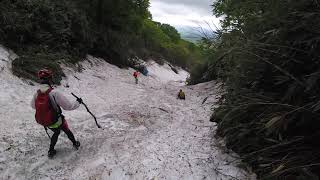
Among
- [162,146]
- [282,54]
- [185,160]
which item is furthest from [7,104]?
[282,54]

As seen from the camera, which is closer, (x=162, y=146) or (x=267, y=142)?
(x=267, y=142)

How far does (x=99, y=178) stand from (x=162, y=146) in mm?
1782

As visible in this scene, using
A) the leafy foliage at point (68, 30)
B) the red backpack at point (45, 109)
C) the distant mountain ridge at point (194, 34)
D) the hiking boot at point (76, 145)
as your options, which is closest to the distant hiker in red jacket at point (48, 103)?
the red backpack at point (45, 109)

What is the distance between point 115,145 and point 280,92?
362cm

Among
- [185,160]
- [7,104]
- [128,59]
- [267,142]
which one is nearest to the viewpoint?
[267,142]

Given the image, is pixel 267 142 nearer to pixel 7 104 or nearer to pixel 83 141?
pixel 83 141

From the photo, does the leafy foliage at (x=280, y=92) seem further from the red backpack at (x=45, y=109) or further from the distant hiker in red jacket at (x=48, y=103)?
the red backpack at (x=45, y=109)

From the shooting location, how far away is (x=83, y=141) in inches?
312

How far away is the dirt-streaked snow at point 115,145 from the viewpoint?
6301 mm

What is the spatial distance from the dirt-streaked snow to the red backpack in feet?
2.85

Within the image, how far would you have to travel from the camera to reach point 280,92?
603cm

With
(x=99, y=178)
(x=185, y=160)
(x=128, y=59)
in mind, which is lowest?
(x=128, y=59)

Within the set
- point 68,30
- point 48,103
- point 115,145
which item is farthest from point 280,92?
point 68,30

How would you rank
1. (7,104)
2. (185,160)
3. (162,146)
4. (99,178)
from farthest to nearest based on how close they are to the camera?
(7,104) → (162,146) → (185,160) → (99,178)
